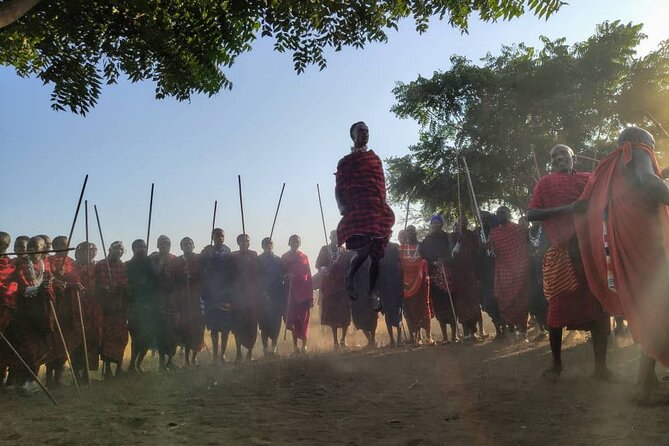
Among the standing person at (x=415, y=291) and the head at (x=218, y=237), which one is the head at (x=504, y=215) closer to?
the standing person at (x=415, y=291)

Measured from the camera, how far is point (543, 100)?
18.3 meters

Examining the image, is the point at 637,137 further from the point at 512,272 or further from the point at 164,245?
the point at 164,245

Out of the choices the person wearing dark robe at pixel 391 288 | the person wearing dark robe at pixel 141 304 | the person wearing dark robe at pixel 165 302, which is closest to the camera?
the person wearing dark robe at pixel 141 304

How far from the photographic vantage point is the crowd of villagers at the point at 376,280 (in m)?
4.42

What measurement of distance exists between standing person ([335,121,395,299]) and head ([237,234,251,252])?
13.0 ft

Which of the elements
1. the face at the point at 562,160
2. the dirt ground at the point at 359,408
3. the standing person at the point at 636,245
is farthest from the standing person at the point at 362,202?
the standing person at the point at 636,245

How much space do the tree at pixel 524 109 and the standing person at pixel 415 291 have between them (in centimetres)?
785

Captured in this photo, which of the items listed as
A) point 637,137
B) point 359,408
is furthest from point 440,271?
point 359,408

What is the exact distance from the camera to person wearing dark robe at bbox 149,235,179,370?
874 cm

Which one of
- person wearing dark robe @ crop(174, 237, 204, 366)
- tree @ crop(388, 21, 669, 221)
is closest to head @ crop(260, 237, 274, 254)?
person wearing dark robe @ crop(174, 237, 204, 366)

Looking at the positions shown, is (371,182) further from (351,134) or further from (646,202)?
(646,202)

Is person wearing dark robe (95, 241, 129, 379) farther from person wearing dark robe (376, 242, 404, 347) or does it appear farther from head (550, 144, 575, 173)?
head (550, 144, 575, 173)

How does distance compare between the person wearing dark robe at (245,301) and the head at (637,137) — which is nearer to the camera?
the head at (637,137)

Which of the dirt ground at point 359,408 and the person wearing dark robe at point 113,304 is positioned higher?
the person wearing dark robe at point 113,304
